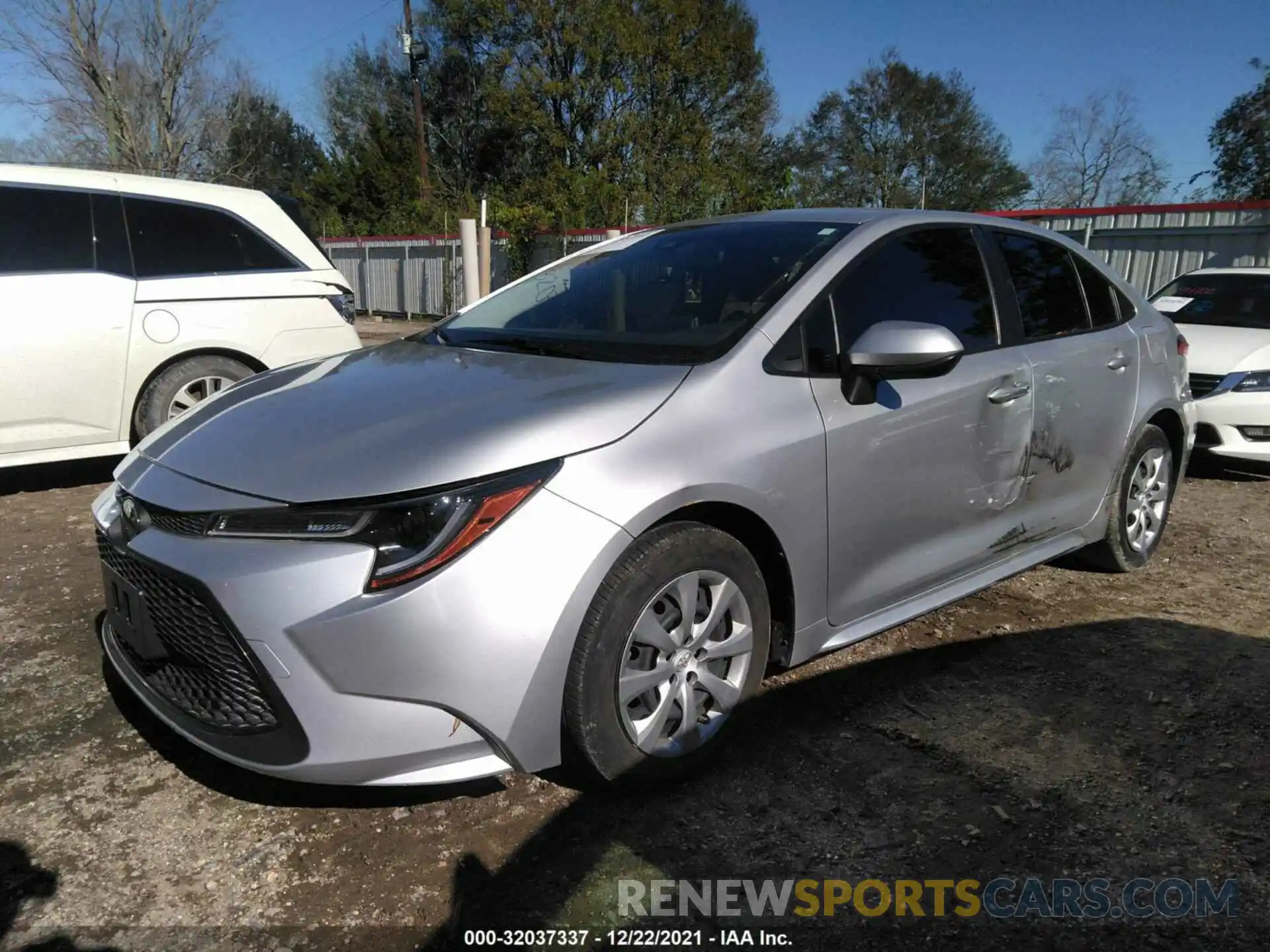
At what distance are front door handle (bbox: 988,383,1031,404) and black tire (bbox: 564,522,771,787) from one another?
1257mm

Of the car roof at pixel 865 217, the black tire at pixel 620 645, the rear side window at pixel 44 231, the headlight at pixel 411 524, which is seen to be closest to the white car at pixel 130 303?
the rear side window at pixel 44 231

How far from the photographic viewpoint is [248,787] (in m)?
2.60

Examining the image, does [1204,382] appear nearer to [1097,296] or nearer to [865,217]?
[1097,296]

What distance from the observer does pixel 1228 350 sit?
6.43 meters

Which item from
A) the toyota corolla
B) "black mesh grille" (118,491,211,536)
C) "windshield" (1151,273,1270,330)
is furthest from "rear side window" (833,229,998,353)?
"windshield" (1151,273,1270,330)

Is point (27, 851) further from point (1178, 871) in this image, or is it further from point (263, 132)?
point (263, 132)

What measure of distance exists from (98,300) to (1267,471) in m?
7.63

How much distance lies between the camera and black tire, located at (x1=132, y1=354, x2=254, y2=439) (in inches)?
203

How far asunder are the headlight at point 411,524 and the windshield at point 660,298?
77 cm

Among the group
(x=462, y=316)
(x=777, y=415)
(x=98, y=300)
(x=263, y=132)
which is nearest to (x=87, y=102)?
(x=263, y=132)

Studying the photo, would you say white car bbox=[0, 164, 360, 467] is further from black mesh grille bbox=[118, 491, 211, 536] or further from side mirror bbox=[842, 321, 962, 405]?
side mirror bbox=[842, 321, 962, 405]

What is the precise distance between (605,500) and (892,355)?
1.01 metres

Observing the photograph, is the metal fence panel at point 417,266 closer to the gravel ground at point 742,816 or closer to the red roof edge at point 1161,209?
the red roof edge at point 1161,209

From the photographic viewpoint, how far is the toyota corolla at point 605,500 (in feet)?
6.82
